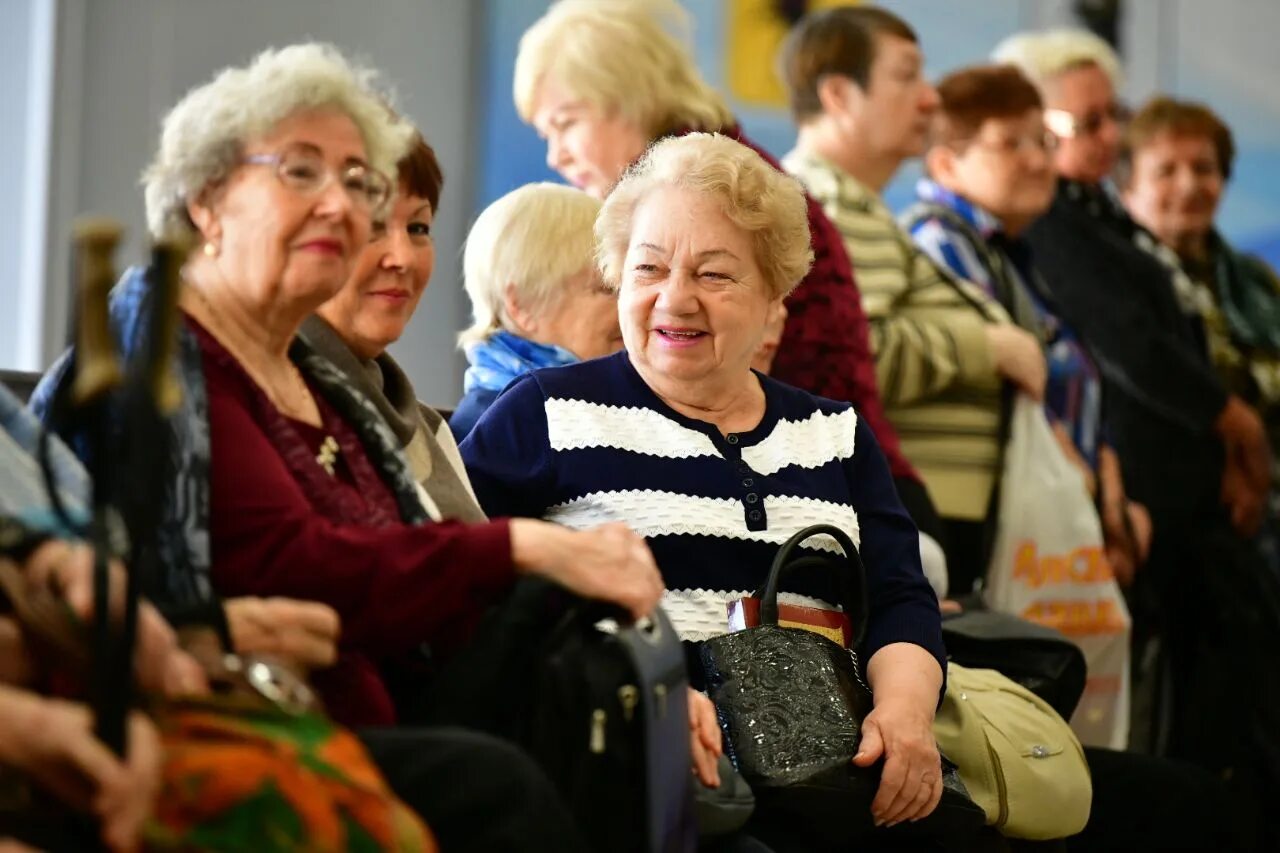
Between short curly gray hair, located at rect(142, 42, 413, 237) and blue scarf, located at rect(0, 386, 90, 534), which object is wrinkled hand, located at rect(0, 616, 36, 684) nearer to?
blue scarf, located at rect(0, 386, 90, 534)

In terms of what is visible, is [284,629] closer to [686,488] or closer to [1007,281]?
[686,488]

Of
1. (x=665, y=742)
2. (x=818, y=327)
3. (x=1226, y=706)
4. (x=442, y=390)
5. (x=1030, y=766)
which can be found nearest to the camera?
(x=665, y=742)

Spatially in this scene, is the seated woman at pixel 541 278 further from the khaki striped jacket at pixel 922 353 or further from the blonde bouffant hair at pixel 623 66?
the khaki striped jacket at pixel 922 353

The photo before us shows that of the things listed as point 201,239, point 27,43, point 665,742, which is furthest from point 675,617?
point 27,43

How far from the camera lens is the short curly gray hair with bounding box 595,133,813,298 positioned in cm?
303

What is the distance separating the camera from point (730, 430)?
302 centimetres

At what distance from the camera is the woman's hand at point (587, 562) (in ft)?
7.45

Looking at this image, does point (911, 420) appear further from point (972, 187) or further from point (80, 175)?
point (80, 175)

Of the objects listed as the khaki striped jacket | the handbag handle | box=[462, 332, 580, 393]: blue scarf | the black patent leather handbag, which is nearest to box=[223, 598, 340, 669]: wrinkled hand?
the black patent leather handbag

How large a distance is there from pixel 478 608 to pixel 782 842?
618 mm

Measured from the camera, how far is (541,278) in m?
3.55

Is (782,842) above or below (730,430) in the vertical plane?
below

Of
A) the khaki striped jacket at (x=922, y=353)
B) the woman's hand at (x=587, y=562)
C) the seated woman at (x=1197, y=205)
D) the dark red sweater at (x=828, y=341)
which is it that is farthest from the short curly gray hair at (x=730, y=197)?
the seated woman at (x=1197, y=205)

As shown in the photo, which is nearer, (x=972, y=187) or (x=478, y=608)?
(x=478, y=608)
